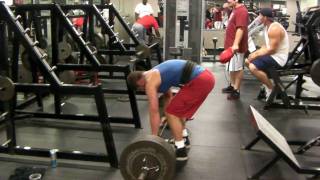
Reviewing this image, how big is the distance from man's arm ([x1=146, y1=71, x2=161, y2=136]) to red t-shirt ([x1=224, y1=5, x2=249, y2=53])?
2.67 m

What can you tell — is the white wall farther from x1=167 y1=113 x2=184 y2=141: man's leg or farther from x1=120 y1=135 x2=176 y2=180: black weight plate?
x1=120 y1=135 x2=176 y2=180: black weight plate

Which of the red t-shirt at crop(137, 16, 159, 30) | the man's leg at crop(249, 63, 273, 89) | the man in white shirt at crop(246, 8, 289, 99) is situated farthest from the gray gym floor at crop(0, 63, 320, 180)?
the red t-shirt at crop(137, 16, 159, 30)

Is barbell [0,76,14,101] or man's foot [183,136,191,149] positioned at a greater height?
barbell [0,76,14,101]

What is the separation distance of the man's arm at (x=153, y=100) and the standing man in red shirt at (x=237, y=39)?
7.66 ft

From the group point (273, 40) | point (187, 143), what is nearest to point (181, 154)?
point (187, 143)

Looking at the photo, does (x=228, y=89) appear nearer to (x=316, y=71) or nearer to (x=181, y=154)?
(x=316, y=71)

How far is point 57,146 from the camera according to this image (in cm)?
361

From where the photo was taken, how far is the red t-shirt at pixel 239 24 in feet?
17.3

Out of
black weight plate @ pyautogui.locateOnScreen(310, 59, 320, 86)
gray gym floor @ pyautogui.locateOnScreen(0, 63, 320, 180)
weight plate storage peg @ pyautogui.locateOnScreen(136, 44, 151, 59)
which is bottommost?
gray gym floor @ pyautogui.locateOnScreen(0, 63, 320, 180)

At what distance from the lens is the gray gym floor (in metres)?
3.05

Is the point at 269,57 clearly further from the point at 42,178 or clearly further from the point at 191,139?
the point at 42,178

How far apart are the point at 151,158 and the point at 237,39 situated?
3.31m

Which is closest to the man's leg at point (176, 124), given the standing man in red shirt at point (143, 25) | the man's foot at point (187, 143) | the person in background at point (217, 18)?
the man's foot at point (187, 143)

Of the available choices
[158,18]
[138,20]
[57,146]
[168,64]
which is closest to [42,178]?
[57,146]
